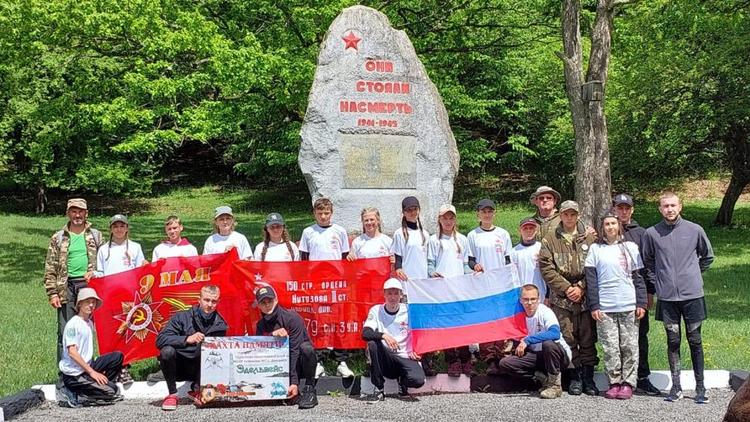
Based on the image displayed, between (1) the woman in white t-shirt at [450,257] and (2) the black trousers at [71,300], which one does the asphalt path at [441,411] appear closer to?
(1) the woman in white t-shirt at [450,257]

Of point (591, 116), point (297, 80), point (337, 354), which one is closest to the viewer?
point (337, 354)

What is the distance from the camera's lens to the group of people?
6645mm

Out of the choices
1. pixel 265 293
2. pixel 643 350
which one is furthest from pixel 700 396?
pixel 265 293

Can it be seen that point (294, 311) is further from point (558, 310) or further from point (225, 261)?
point (558, 310)

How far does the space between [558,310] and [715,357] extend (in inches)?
98.4

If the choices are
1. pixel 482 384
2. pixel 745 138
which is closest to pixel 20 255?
pixel 482 384

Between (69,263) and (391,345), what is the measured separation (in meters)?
3.19

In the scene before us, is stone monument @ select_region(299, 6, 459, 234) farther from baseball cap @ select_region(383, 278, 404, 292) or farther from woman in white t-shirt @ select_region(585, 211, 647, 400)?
woman in white t-shirt @ select_region(585, 211, 647, 400)

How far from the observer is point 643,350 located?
711 centimetres

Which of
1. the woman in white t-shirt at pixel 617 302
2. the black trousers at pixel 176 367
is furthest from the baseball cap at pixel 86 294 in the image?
the woman in white t-shirt at pixel 617 302

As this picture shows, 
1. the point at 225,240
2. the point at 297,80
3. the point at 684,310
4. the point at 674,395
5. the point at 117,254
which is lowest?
the point at 674,395

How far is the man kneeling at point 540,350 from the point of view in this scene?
6.72 metres

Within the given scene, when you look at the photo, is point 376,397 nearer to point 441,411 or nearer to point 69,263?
point 441,411

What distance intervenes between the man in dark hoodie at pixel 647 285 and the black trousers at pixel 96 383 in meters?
4.78
